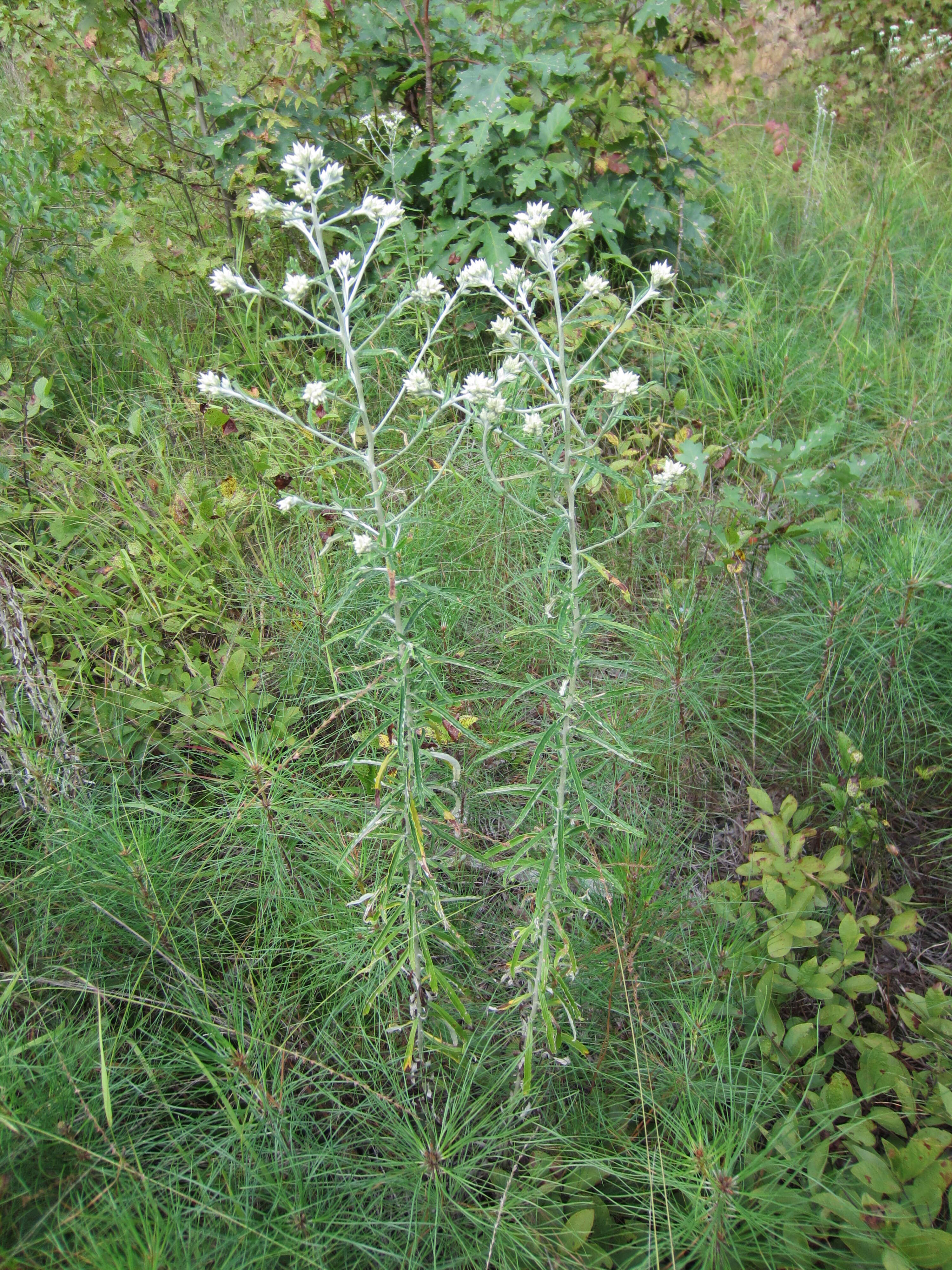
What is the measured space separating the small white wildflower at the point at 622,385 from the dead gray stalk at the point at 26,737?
140cm

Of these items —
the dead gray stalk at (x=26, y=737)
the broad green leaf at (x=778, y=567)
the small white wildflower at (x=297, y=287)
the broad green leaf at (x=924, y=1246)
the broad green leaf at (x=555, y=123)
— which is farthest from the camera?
the broad green leaf at (x=555, y=123)

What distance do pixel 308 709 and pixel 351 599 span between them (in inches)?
14.0

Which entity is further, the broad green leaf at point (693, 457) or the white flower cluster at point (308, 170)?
the broad green leaf at point (693, 457)

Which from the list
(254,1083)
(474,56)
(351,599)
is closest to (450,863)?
(254,1083)

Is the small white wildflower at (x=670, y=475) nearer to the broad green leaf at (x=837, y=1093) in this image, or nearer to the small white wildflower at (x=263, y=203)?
the small white wildflower at (x=263, y=203)

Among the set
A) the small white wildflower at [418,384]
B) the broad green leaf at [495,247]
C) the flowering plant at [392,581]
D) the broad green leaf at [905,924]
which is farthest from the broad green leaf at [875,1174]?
the broad green leaf at [495,247]

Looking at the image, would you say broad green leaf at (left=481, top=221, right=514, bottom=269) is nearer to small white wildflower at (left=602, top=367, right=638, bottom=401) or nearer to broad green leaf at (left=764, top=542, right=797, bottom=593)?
broad green leaf at (left=764, top=542, right=797, bottom=593)

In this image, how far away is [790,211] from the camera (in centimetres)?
386

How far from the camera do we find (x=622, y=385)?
4.05ft

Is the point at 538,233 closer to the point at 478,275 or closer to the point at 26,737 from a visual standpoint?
the point at 478,275

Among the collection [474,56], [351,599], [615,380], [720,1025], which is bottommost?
[720,1025]

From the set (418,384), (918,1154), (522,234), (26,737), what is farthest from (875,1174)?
(26,737)

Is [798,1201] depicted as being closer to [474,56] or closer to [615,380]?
[615,380]

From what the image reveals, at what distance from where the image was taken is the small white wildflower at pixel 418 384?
4.23 feet
